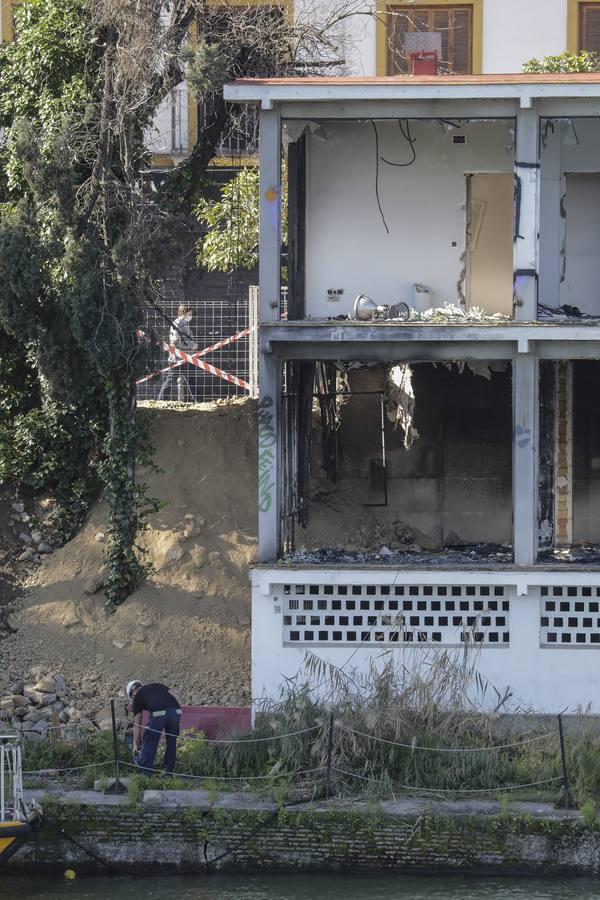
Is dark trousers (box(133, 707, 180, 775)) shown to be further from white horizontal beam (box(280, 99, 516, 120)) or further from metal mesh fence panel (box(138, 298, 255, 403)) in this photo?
metal mesh fence panel (box(138, 298, 255, 403))

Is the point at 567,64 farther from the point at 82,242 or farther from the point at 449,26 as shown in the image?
the point at 82,242

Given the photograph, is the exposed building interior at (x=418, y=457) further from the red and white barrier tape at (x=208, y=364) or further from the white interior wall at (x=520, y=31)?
the white interior wall at (x=520, y=31)

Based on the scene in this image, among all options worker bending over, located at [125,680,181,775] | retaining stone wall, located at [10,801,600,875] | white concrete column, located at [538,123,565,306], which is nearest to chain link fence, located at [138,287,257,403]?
white concrete column, located at [538,123,565,306]

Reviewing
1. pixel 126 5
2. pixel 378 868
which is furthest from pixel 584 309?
pixel 378 868

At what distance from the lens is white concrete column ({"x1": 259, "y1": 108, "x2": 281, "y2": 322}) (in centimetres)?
1570

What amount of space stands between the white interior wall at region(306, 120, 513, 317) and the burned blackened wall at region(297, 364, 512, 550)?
9.35 feet

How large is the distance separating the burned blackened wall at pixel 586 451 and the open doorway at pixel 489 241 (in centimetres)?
218

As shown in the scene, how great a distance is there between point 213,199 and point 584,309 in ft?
24.9

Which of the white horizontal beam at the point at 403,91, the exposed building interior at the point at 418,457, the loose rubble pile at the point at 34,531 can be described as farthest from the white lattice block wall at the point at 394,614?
the white horizontal beam at the point at 403,91

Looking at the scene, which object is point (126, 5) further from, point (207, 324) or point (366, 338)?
point (207, 324)

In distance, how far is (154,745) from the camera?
560 inches

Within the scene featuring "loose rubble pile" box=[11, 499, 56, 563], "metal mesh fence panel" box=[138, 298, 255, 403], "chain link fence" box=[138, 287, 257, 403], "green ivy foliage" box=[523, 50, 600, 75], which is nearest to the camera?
"loose rubble pile" box=[11, 499, 56, 563]

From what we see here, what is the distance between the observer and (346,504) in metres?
20.6

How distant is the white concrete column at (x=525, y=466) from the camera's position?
51.2ft
